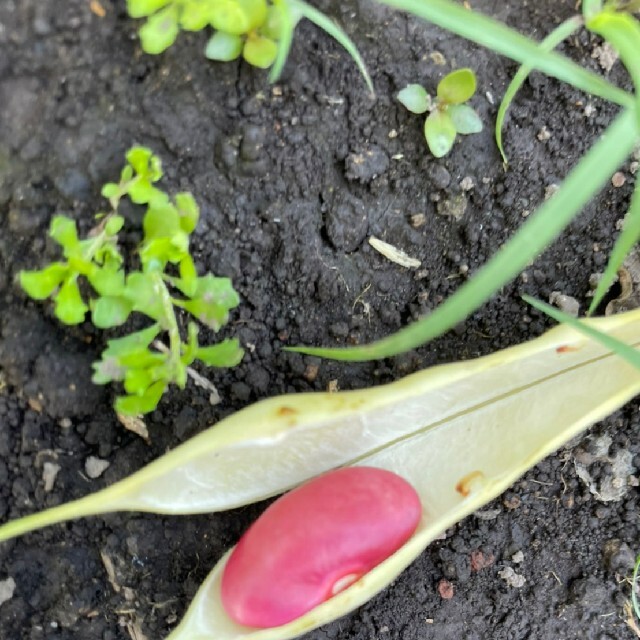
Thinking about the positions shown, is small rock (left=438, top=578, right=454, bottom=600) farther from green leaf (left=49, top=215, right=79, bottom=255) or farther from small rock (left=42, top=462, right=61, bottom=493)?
green leaf (left=49, top=215, right=79, bottom=255)

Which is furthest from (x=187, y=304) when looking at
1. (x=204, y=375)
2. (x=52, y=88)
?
(x=52, y=88)

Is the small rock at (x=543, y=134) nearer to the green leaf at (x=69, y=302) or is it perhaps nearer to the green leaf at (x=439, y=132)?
the green leaf at (x=439, y=132)

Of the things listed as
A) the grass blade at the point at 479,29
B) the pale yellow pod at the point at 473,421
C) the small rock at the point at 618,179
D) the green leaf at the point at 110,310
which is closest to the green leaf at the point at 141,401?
the green leaf at the point at 110,310

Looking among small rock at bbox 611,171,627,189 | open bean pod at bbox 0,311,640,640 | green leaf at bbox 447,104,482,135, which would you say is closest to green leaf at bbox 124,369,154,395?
open bean pod at bbox 0,311,640,640

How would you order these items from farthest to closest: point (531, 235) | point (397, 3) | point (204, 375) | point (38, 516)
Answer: point (204, 375) → point (38, 516) → point (397, 3) → point (531, 235)

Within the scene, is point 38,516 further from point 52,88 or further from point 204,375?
point 52,88
